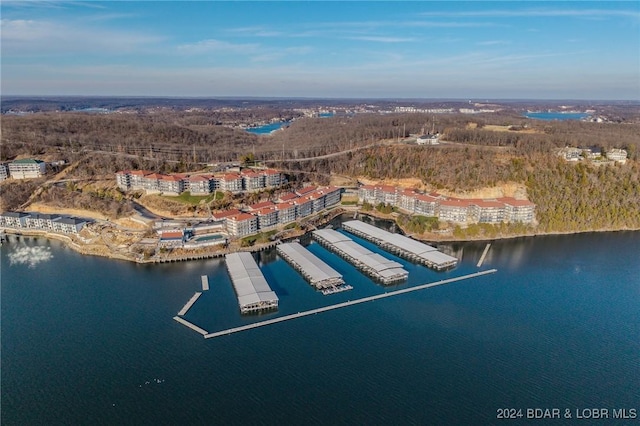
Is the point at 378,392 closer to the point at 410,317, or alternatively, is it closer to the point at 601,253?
the point at 410,317

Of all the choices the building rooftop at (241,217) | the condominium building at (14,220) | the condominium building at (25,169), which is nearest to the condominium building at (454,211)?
the building rooftop at (241,217)

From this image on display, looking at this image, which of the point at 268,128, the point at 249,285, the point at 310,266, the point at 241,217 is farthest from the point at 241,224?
the point at 268,128

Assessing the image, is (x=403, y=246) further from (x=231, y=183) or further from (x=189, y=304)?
(x=231, y=183)

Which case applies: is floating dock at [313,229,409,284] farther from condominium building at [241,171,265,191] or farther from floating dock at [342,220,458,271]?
condominium building at [241,171,265,191]

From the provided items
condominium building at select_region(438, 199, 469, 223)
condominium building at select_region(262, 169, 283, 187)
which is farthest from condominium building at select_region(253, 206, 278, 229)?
condominium building at select_region(438, 199, 469, 223)

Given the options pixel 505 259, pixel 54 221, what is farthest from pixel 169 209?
pixel 505 259
